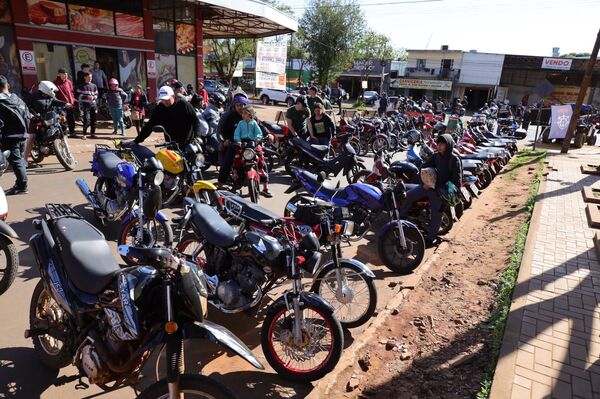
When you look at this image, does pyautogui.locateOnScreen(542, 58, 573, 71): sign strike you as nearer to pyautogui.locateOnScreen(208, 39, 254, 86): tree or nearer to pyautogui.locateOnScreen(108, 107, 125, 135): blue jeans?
pyautogui.locateOnScreen(208, 39, 254, 86): tree

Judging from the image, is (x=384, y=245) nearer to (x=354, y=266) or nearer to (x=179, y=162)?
(x=354, y=266)

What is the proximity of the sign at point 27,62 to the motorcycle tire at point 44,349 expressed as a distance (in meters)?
11.6

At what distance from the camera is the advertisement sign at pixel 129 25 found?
14273mm

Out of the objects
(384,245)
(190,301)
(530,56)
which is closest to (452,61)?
(530,56)

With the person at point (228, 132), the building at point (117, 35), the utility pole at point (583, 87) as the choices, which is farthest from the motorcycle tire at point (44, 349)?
the utility pole at point (583, 87)

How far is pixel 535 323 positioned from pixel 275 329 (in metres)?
2.58

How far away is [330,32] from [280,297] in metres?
37.8

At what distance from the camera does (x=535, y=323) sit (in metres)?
3.89

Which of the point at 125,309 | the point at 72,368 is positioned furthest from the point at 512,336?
the point at 72,368

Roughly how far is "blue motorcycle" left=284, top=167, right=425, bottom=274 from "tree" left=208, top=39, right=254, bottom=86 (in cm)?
3381

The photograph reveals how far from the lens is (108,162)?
5.41m

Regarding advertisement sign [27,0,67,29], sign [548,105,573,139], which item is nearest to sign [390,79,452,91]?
sign [548,105,573,139]

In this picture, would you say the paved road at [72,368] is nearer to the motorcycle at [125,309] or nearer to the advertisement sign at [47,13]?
the motorcycle at [125,309]

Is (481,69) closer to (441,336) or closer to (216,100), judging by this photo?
(216,100)
